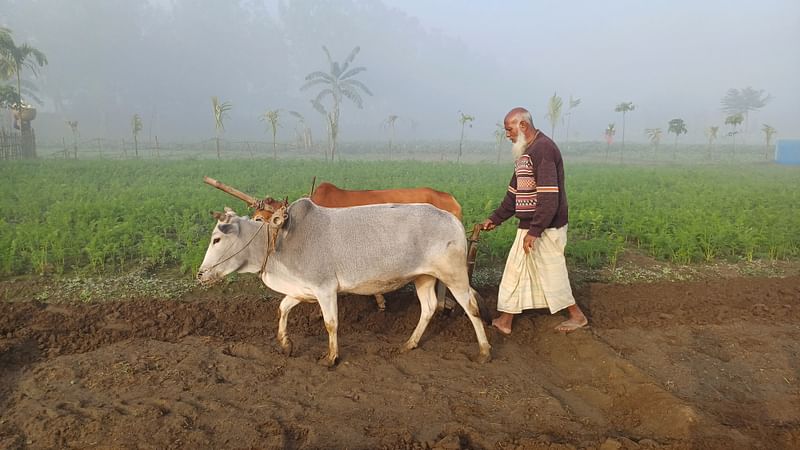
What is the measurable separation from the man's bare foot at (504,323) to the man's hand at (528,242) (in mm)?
797

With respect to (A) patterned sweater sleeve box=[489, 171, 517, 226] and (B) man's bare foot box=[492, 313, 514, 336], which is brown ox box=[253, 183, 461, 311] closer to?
(A) patterned sweater sleeve box=[489, 171, 517, 226]

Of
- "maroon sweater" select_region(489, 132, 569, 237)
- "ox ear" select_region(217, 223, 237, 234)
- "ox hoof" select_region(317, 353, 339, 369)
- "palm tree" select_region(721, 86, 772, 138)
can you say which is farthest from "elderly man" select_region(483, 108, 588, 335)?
"palm tree" select_region(721, 86, 772, 138)

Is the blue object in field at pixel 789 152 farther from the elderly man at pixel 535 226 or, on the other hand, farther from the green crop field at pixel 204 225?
the elderly man at pixel 535 226

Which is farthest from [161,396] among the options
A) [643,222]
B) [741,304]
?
[643,222]

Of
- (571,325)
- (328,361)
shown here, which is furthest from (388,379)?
(571,325)

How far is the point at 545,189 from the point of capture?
5.10 metres

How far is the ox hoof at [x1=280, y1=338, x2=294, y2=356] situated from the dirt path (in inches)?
3.3

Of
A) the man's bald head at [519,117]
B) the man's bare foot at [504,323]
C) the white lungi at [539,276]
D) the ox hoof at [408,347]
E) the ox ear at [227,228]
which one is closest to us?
the ox ear at [227,228]

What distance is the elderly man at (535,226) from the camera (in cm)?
511

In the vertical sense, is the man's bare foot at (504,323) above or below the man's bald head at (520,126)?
below

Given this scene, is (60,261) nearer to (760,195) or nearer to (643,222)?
(643,222)

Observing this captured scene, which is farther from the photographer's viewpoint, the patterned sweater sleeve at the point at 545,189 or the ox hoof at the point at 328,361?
the patterned sweater sleeve at the point at 545,189

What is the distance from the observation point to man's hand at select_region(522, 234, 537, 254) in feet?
17.1

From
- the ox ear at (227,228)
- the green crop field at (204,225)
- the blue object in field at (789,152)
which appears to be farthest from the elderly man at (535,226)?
the blue object in field at (789,152)
